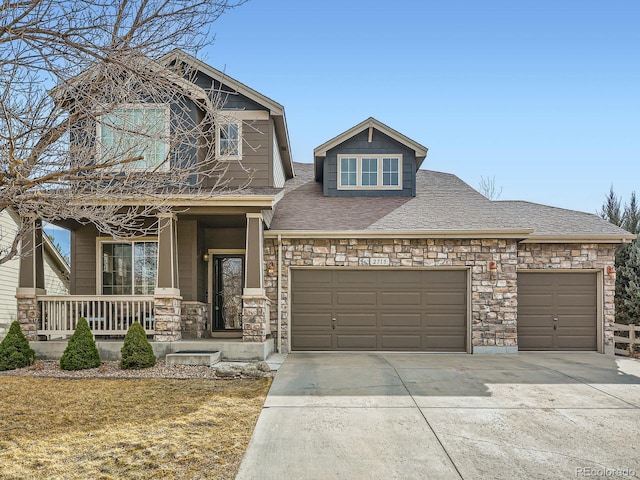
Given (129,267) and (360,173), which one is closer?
(129,267)

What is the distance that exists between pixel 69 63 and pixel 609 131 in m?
17.5

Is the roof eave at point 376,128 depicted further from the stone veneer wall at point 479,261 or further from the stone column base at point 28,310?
the stone column base at point 28,310

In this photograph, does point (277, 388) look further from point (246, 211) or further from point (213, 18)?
point (213, 18)

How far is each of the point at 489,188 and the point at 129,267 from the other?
2045 centimetres

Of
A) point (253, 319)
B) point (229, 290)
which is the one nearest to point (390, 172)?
point (229, 290)

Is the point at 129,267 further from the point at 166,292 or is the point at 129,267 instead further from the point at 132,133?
the point at 132,133

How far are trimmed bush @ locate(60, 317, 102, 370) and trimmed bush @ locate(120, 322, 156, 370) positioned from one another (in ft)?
1.68

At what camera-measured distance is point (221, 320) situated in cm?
1226

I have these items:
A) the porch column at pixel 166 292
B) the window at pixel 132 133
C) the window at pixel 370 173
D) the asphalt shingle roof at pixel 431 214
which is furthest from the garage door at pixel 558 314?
the window at pixel 132 133

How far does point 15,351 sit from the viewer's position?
8812mm

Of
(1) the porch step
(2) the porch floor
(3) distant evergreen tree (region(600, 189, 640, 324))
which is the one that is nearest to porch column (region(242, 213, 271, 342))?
(2) the porch floor

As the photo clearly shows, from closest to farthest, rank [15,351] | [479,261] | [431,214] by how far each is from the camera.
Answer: [15,351]
[479,261]
[431,214]

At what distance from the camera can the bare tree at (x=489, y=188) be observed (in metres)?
26.0

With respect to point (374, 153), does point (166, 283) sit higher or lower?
lower
